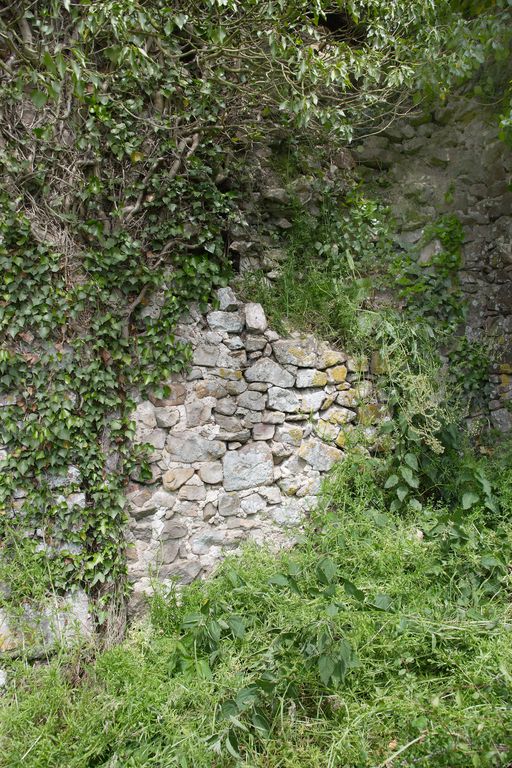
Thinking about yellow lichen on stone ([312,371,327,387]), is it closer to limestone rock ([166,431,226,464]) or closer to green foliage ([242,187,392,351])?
green foliage ([242,187,392,351])

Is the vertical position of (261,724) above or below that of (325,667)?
below

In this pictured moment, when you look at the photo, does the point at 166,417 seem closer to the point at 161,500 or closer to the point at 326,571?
the point at 161,500

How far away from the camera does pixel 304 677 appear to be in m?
2.42

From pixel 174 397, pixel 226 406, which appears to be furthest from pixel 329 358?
pixel 174 397

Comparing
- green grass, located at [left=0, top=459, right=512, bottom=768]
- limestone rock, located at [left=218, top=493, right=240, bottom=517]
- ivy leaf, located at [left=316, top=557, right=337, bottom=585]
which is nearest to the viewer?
green grass, located at [left=0, top=459, right=512, bottom=768]

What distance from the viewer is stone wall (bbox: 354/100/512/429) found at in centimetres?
443

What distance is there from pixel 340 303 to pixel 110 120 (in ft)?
6.05

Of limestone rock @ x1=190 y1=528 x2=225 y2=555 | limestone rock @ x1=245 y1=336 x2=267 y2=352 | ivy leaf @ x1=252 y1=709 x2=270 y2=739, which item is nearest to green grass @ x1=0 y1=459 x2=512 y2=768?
ivy leaf @ x1=252 y1=709 x2=270 y2=739

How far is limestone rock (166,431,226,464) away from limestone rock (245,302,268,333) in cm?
76

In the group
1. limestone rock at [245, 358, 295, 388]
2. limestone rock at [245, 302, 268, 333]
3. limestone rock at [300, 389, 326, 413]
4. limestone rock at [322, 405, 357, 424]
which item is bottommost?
limestone rock at [322, 405, 357, 424]

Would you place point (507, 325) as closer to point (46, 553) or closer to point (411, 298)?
point (411, 298)

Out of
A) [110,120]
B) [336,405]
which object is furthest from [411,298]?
[110,120]

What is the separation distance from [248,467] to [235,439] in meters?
0.20

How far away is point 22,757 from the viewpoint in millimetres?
2312
